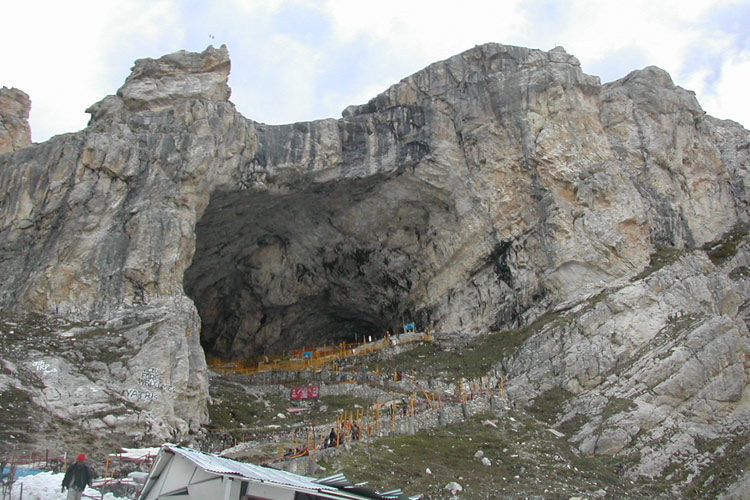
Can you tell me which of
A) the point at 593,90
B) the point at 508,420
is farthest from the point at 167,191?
the point at 593,90

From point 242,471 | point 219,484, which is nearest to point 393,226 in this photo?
point 242,471

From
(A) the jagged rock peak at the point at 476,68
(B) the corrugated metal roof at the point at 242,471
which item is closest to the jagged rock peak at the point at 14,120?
(A) the jagged rock peak at the point at 476,68

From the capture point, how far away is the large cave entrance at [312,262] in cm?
3747

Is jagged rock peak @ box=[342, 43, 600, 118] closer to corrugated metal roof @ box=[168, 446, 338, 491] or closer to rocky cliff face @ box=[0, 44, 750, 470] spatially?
rocky cliff face @ box=[0, 44, 750, 470]

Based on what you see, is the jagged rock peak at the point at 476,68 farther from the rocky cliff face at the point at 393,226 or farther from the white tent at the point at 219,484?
the white tent at the point at 219,484

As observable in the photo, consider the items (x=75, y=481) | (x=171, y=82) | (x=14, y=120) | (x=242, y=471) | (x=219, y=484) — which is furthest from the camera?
(x=14, y=120)

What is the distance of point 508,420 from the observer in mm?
23484

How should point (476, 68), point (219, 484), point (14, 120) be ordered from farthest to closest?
point (14, 120), point (476, 68), point (219, 484)

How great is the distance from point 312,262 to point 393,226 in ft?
20.1

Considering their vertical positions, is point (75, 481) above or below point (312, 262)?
below

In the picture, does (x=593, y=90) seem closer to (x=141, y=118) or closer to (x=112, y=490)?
(x=141, y=118)

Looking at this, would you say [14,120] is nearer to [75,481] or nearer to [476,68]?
[476,68]

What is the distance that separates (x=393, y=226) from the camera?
39.1 m

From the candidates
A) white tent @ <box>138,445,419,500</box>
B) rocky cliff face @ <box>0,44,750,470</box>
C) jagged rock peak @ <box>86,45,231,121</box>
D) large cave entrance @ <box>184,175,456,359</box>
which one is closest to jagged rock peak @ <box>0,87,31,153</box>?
jagged rock peak @ <box>86,45,231,121</box>
